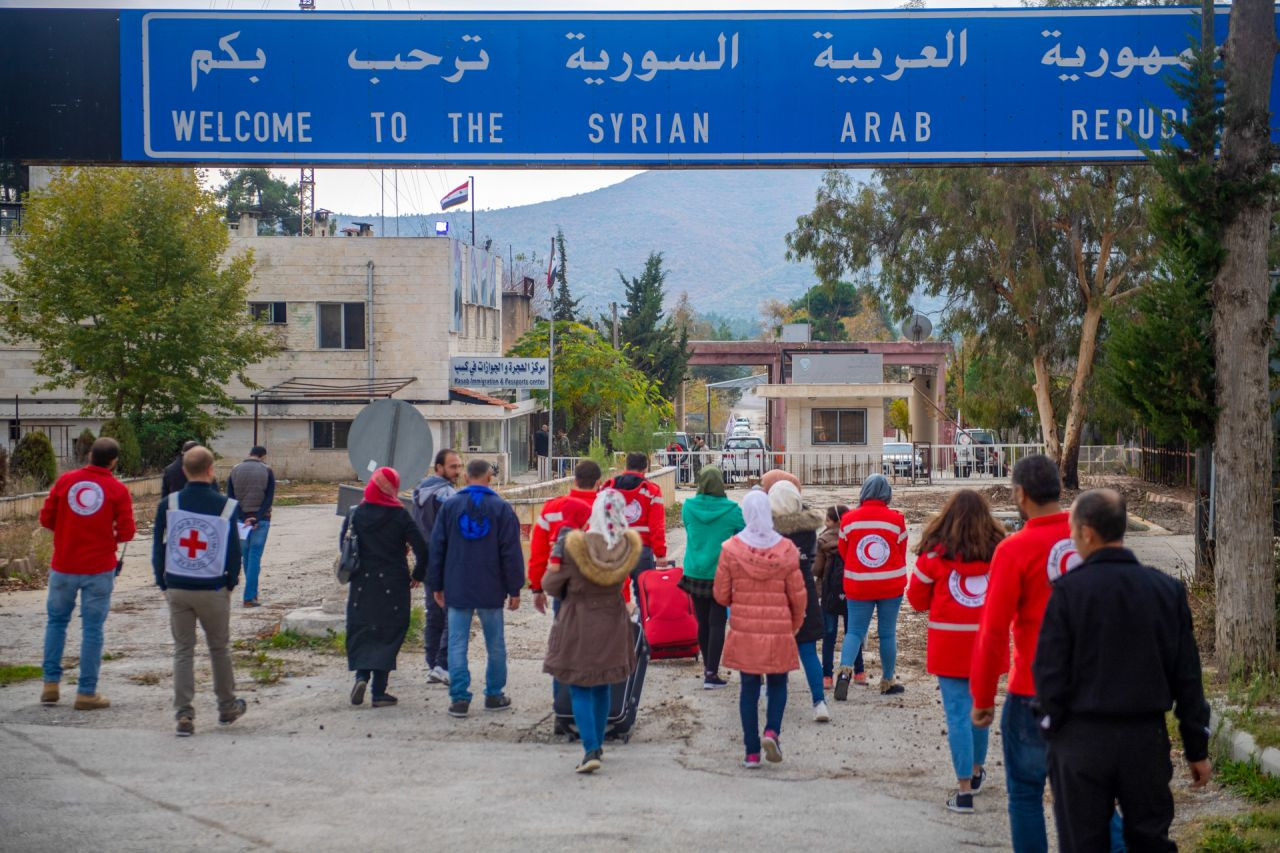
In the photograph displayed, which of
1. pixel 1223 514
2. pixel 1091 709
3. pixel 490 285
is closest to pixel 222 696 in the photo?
pixel 1091 709

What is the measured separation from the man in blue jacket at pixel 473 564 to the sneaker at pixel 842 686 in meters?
2.59

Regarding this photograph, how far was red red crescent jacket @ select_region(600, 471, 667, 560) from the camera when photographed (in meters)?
9.98

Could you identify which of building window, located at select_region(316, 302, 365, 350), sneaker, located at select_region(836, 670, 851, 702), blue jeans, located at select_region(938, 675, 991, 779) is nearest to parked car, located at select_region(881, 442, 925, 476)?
building window, located at select_region(316, 302, 365, 350)

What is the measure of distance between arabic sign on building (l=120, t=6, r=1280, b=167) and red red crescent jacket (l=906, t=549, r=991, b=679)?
14.8 ft

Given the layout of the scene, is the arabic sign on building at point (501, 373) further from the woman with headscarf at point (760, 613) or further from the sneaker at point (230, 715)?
the woman with headscarf at point (760, 613)

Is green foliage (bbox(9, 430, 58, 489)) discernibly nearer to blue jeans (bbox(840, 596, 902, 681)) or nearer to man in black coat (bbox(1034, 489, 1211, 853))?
blue jeans (bbox(840, 596, 902, 681))

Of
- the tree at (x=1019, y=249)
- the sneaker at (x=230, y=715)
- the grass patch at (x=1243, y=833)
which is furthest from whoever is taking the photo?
the tree at (x=1019, y=249)

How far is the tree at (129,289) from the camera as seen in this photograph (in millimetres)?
32812

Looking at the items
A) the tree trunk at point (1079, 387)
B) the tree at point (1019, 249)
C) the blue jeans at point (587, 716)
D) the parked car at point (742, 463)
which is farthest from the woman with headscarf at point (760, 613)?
the parked car at point (742, 463)

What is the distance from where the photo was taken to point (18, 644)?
1180cm

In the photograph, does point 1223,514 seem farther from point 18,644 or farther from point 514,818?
point 18,644

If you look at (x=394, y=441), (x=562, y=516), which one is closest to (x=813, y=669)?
(x=562, y=516)

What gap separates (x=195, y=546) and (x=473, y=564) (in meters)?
1.85

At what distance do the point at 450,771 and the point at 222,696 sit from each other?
2077mm
